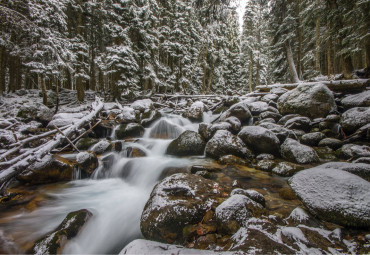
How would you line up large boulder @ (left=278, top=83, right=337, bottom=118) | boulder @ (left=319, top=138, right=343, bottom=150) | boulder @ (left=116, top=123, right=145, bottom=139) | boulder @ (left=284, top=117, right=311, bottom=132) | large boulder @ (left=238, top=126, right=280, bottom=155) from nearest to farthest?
boulder @ (left=319, top=138, right=343, bottom=150) → large boulder @ (left=238, top=126, right=280, bottom=155) → boulder @ (left=284, top=117, right=311, bottom=132) → large boulder @ (left=278, top=83, right=337, bottom=118) → boulder @ (left=116, top=123, right=145, bottom=139)

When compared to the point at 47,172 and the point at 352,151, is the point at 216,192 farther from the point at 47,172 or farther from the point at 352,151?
the point at 47,172

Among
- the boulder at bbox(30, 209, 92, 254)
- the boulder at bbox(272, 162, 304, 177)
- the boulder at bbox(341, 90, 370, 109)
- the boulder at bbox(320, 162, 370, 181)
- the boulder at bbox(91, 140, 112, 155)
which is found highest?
the boulder at bbox(341, 90, 370, 109)

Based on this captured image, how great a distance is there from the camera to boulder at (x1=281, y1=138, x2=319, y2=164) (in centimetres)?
500

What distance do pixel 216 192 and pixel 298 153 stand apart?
11.2ft

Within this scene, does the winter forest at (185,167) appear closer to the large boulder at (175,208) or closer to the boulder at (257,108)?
the large boulder at (175,208)

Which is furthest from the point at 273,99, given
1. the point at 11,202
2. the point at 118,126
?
the point at 11,202

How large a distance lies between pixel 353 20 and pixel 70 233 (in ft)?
45.7

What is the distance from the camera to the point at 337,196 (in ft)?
7.98

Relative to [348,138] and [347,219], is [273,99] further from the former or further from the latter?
[347,219]

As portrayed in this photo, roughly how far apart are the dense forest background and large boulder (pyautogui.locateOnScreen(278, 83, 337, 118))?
2.89 meters

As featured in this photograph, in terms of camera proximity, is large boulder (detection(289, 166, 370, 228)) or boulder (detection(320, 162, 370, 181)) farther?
boulder (detection(320, 162, 370, 181))

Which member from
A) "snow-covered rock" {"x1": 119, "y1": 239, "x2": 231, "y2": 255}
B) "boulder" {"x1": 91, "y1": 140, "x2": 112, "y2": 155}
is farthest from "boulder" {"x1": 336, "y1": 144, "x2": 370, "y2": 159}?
"boulder" {"x1": 91, "y1": 140, "x2": 112, "y2": 155}

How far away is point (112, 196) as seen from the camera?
4547 millimetres

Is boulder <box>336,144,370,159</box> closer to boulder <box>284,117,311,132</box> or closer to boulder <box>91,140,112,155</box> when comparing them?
boulder <box>284,117,311,132</box>
